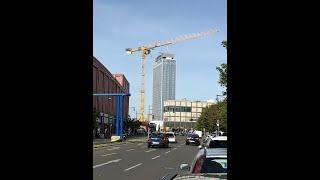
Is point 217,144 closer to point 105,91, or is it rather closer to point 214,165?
point 214,165

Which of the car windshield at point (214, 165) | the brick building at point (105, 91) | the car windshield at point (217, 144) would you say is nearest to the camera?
the car windshield at point (214, 165)

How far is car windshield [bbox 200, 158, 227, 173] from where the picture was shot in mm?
7031

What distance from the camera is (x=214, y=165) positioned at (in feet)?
23.5

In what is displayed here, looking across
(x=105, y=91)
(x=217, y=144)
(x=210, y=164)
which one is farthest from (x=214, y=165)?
(x=105, y=91)

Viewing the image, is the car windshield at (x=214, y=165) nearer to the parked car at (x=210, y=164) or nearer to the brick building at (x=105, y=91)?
the parked car at (x=210, y=164)

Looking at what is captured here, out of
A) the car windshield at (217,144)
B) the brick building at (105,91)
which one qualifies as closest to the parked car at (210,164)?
the car windshield at (217,144)

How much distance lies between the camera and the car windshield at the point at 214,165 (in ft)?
23.1

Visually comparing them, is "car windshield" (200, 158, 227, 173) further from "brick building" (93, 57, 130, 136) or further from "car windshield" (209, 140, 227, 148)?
"brick building" (93, 57, 130, 136)
